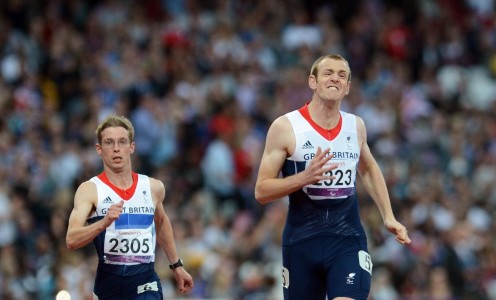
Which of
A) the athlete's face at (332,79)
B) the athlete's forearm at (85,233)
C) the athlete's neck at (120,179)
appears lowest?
the athlete's forearm at (85,233)

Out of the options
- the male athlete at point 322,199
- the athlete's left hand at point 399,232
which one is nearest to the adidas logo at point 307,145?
the male athlete at point 322,199

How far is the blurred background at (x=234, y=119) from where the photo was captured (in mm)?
18234

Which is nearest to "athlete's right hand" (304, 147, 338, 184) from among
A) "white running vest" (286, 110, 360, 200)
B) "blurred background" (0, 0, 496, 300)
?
"white running vest" (286, 110, 360, 200)

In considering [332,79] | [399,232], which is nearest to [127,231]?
[332,79]

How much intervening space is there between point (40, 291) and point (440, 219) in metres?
6.86

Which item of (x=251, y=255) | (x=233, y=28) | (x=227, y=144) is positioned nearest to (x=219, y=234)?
(x=251, y=255)

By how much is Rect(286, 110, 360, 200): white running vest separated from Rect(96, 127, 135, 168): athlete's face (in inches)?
58.9

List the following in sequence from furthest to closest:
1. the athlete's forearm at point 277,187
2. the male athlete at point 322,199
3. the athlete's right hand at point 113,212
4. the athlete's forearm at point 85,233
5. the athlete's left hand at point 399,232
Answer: the male athlete at point 322,199 < the athlete's left hand at point 399,232 < the athlete's forearm at point 277,187 < the athlete's forearm at point 85,233 < the athlete's right hand at point 113,212

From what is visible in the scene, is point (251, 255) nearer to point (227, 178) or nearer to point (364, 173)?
point (227, 178)

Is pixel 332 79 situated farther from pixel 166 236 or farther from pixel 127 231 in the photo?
pixel 127 231

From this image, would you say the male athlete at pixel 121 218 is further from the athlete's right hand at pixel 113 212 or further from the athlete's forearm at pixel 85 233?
the athlete's right hand at pixel 113 212

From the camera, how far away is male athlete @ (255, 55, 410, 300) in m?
10.7

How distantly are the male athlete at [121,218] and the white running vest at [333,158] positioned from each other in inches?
54.4

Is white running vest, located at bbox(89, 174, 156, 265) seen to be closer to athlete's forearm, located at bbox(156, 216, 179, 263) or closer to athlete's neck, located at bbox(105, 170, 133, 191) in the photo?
athlete's neck, located at bbox(105, 170, 133, 191)
